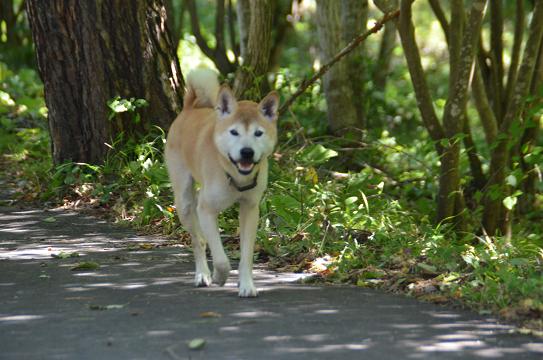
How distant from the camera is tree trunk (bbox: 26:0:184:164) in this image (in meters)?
10.8

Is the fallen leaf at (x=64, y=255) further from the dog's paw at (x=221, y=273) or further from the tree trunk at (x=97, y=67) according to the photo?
the tree trunk at (x=97, y=67)

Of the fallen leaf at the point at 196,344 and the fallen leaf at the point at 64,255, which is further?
the fallen leaf at the point at 64,255

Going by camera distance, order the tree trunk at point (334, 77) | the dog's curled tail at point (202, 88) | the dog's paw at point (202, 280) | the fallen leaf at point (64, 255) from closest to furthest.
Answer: the dog's paw at point (202, 280) < the dog's curled tail at point (202, 88) < the fallen leaf at point (64, 255) < the tree trunk at point (334, 77)

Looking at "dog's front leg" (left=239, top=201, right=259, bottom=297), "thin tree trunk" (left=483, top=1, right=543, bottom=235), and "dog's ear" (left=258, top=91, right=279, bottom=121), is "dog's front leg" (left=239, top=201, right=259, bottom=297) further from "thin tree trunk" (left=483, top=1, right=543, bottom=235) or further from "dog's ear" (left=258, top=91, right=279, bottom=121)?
"thin tree trunk" (left=483, top=1, right=543, bottom=235)

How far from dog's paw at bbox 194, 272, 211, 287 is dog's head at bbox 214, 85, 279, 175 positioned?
95 cm

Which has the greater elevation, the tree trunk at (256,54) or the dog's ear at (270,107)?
the tree trunk at (256,54)

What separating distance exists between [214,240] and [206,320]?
1041mm

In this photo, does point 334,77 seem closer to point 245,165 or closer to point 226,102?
point 226,102

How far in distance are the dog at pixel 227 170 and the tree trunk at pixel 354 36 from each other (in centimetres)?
572

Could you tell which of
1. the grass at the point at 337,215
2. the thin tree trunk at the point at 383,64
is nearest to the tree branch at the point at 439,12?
the grass at the point at 337,215

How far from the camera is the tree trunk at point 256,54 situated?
10836 mm

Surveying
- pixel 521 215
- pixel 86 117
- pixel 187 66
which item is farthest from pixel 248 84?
pixel 187 66

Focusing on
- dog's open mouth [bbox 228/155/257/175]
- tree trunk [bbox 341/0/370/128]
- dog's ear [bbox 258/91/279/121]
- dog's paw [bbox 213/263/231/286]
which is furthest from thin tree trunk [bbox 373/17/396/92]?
dog's open mouth [bbox 228/155/257/175]

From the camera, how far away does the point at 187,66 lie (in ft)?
76.3
